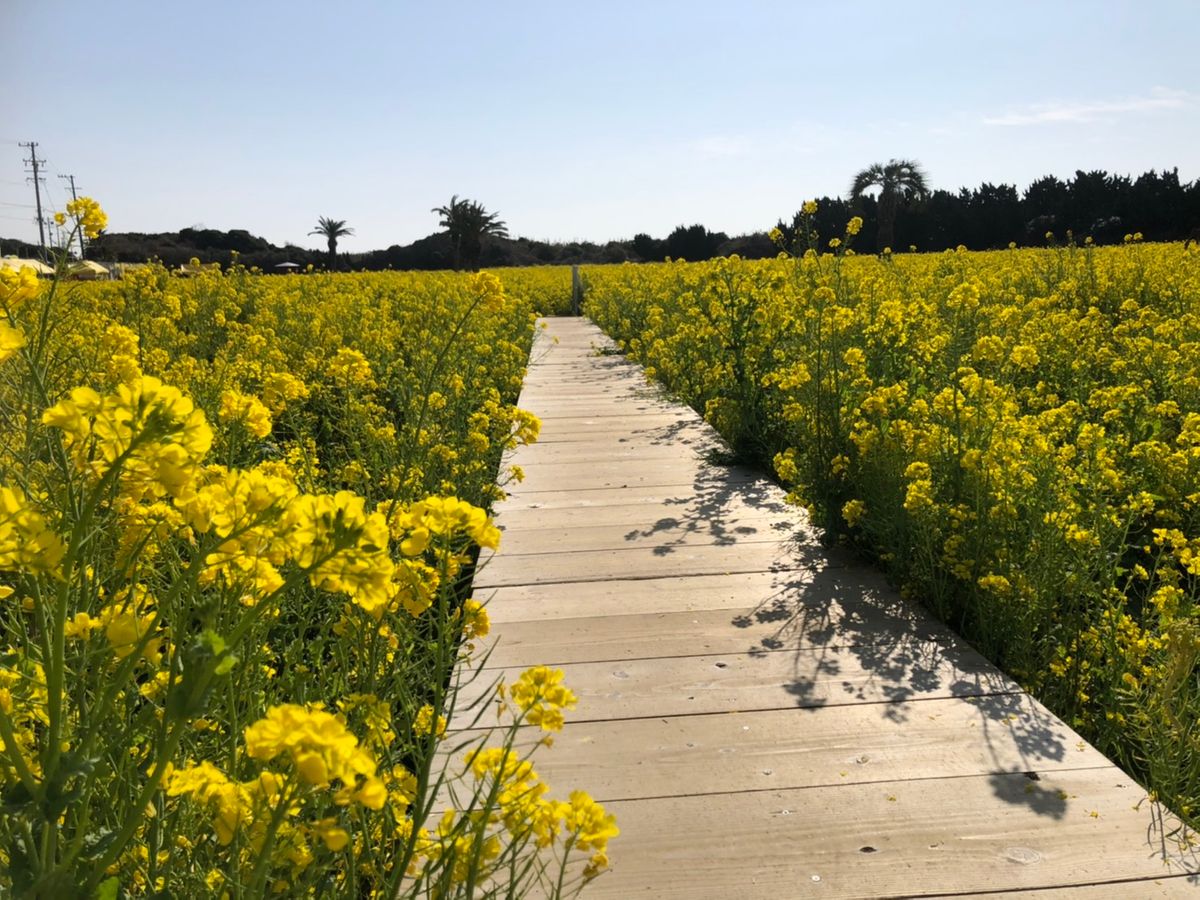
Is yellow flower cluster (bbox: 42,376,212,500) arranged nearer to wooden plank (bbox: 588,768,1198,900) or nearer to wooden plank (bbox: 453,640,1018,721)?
wooden plank (bbox: 588,768,1198,900)

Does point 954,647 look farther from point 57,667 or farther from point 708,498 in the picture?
point 57,667

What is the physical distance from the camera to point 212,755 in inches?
65.3

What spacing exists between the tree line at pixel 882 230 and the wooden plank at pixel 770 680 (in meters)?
15.4

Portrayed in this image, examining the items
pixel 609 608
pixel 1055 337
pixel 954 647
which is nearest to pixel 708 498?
pixel 609 608

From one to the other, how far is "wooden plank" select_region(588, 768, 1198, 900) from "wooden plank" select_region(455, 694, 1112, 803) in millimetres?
48

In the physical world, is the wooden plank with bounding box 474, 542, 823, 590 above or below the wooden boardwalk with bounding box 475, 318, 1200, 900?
above

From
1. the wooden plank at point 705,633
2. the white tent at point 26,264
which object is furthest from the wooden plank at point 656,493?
the white tent at point 26,264

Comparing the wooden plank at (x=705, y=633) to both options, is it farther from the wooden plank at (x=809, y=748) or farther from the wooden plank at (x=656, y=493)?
the wooden plank at (x=656, y=493)

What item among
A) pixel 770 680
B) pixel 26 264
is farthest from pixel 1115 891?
pixel 26 264

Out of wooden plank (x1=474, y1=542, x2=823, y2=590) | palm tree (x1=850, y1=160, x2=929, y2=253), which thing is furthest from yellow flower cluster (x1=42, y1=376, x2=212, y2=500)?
palm tree (x1=850, y1=160, x2=929, y2=253)

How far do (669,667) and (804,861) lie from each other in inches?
32.0

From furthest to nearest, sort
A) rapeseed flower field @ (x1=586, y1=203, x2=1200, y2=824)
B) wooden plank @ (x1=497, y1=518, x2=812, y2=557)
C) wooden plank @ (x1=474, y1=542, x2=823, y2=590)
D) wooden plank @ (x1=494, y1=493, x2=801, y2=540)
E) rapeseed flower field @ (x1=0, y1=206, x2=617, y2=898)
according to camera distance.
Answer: wooden plank @ (x1=494, y1=493, x2=801, y2=540) → wooden plank @ (x1=497, y1=518, x2=812, y2=557) → wooden plank @ (x1=474, y1=542, x2=823, y2=590) → rapeseed flower field @ (x1=586, y1=203, x2=1200, y2=824) → rapeseed flower field @ (x1=0, y1=206, x2=617, y2=898)

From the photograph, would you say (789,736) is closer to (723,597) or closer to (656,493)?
(723,597)

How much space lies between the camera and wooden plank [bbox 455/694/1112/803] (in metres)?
1.92
